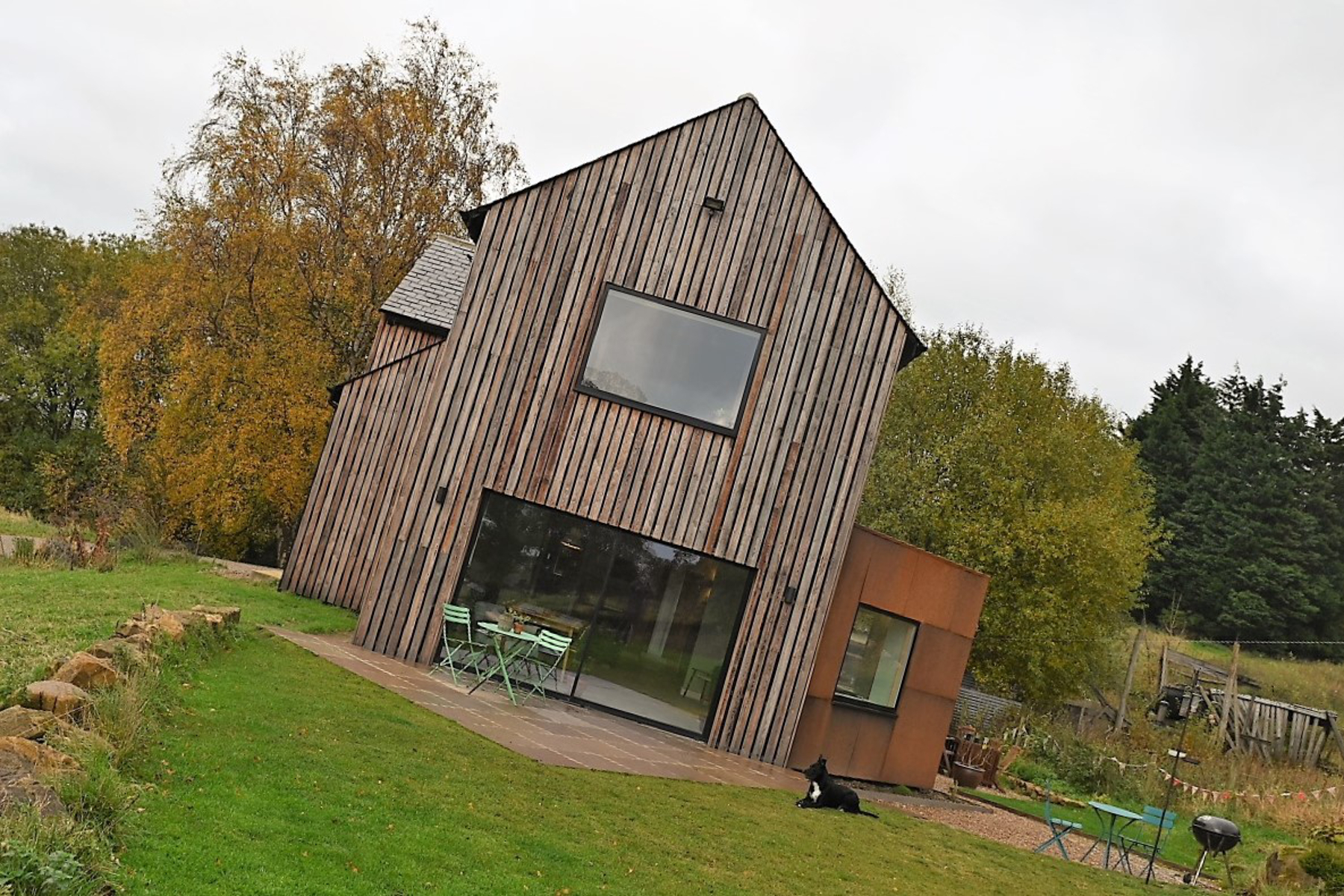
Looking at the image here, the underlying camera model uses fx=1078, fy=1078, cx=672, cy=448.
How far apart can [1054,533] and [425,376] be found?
55.6 ft

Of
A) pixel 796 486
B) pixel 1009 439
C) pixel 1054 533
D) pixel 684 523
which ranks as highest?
pixel 1009 439

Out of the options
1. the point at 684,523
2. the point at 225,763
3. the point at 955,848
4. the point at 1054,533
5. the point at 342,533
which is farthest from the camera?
the point at 1054,533

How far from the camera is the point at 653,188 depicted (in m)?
13.1

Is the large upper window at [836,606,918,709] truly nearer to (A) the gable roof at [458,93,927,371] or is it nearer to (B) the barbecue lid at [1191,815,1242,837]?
(A) the gable roof at [458,93,927,371]

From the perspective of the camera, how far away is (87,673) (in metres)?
6.39

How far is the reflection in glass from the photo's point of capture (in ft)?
41.1

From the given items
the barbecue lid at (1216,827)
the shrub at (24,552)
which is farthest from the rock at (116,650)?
the barbecue lid at (1216,827)

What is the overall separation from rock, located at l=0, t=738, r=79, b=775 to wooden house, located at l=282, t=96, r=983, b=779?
7.36 metres

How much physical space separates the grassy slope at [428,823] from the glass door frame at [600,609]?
2377mm

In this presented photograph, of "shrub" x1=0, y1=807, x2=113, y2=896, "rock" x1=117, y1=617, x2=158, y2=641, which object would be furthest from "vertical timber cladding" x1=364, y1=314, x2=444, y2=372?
"shrub" x1=0, y1=807, x2=113, y2=896

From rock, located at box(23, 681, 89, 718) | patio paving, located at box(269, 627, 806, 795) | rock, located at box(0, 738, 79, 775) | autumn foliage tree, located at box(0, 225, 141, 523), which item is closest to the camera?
rock, located at box(0, 738, 79, 775)

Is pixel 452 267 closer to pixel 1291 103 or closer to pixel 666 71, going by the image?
pixel 666 71

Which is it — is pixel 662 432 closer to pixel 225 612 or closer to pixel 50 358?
pixel 225 612

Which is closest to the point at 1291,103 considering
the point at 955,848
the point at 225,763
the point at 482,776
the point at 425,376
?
the point at 955,848
